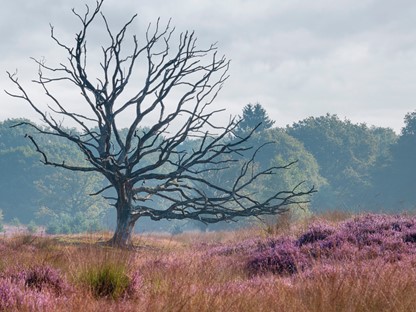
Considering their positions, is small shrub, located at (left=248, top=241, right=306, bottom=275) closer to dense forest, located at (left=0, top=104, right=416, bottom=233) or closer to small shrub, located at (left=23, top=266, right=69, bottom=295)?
small shrub, located at (left=23, top=266, right=69, bottom=295)

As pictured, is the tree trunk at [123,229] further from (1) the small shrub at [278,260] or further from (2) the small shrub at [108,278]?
(2) the small shrub at [108,278]

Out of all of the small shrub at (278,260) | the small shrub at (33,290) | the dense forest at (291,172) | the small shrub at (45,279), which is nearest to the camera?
the small shrub at (33,290)

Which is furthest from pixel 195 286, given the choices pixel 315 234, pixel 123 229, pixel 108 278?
pixel 123 229

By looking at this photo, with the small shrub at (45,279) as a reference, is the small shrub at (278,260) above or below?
below

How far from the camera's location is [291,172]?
63.1 metres

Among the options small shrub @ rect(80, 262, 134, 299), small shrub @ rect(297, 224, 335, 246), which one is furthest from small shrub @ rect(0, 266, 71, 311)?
small shrub @ rect(297, 224, 335, 246)

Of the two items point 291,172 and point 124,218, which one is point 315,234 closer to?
point 124,218

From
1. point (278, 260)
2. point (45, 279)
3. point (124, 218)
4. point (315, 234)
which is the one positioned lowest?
point (278, 260)

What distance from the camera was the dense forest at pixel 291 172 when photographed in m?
63.4

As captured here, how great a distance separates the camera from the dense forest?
6341 centimetres

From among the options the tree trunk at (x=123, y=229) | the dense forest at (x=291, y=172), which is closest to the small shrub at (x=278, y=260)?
the tree trunk at (x=123, y=229)

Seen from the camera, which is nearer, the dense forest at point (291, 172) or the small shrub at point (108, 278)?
the small shrub at point (108, 278)

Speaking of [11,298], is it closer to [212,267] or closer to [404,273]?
[212,267]

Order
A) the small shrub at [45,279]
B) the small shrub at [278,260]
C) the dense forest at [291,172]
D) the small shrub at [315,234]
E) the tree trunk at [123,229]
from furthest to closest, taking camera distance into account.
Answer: the dense forest at [291,172]
the tree trunk at [123,229]
the small shrub at [315,234]
the small shrub at [278,260]
the small shrub at [45,279]
